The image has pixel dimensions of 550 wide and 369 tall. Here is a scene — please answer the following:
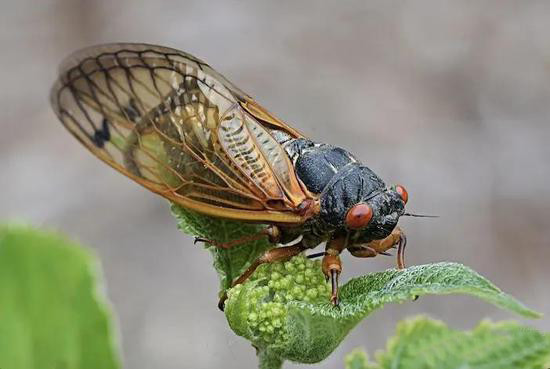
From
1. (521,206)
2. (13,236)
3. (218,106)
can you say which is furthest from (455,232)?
(13,236)

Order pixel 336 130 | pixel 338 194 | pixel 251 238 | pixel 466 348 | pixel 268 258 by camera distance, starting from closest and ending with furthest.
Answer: pixel 466 348 < pixel 268 258 < pixel 251 238 < pixel 338 194 < pixel 336 130

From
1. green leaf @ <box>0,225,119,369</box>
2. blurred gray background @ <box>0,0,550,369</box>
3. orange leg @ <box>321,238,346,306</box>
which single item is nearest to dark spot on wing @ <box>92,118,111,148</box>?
orange leg @ <box>321,238,346,306</box>

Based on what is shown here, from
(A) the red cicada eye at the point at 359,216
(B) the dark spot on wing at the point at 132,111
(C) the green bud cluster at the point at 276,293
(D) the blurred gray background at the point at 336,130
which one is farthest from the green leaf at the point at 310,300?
(D) the blurred gray background at the point at 336,130

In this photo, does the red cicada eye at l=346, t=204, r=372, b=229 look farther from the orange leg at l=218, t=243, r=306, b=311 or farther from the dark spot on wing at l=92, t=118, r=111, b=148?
the dark spot on wing at l=92, t=118, r=111, b=148

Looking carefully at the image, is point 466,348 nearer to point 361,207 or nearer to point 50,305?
point 50,305

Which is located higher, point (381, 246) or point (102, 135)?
point (102, 135)

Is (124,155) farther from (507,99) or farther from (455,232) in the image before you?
(507,99)

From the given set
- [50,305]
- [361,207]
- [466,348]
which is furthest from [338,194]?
[50,305]
